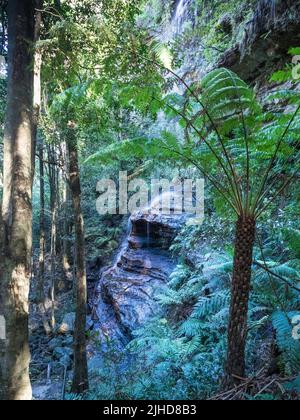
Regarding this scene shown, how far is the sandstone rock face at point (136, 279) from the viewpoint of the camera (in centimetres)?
703

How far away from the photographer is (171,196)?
846 centimetres

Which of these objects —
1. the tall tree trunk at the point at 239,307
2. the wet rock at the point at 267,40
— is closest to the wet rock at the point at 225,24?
the wet rock at the point at 267,40

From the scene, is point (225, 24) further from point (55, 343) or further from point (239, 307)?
point (55, 343)

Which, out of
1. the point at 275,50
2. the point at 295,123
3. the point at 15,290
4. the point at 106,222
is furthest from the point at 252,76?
the point at 106,222

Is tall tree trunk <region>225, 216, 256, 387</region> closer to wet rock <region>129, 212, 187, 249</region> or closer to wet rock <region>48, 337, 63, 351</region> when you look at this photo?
wet rock <region>129, 212, 187, 249</region>

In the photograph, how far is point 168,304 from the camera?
596 cm

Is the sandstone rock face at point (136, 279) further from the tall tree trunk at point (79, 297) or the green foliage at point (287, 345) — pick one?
the green foliage at point (287, 345)

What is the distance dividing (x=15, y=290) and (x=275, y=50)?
18.6 ft

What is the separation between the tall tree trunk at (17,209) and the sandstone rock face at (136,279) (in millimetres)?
4342

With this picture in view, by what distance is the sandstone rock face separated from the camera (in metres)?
7.03

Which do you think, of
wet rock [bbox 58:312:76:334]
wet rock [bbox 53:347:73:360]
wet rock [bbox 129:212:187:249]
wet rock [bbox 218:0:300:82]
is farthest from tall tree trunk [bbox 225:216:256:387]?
wet rock [bbox 58:312:76:334]

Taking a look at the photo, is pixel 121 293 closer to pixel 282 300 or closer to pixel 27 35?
pixel 282 300

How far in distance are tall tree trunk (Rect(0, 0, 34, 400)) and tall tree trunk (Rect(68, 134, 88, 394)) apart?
9.63 ft

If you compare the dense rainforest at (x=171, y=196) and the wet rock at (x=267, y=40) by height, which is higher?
the wet rock at (x=267, y=40)
